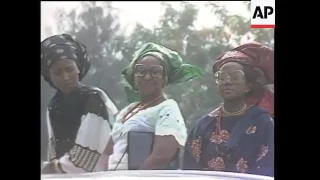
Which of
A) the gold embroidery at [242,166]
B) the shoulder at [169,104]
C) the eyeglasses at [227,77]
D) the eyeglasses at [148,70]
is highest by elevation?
the eyeglasses at [148,70]

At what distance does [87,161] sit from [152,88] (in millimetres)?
348

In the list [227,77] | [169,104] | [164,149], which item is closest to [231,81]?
[227,77]

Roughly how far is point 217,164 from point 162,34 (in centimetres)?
49

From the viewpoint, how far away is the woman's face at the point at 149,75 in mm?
1683

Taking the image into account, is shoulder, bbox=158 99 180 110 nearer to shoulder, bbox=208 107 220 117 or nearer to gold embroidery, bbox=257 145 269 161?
shoulder, bbox=208 107 220 117

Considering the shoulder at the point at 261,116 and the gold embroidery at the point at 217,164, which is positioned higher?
the shoulder at the point at 261,116

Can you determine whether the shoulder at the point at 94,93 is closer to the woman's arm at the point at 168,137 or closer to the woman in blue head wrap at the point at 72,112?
the woman in blue head wrap at the point at 72,112

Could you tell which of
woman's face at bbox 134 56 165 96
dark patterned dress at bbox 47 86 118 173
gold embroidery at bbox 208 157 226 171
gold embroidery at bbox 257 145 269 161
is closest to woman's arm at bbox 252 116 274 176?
gold embroidery at bbox 257 145 269 161

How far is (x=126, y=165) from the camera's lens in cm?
169

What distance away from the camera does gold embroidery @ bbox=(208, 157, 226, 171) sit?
1.66 m

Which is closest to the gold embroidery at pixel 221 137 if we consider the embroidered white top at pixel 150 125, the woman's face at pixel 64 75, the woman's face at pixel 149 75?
the embroidered white top at pixel 150 125
